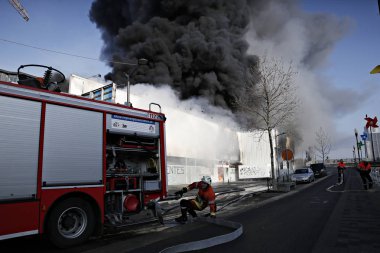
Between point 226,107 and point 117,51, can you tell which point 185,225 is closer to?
point 226,107

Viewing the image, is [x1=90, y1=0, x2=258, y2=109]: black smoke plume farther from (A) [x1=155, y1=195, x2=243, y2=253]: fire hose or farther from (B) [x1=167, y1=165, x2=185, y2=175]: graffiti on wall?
(A) [x1=155, y1=195, x2=243, y2=253]: fire hose

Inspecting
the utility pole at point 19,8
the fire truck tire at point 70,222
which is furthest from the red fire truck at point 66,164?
the utility pole at point 19,8

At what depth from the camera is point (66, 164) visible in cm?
476

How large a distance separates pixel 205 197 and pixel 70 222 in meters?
2.82

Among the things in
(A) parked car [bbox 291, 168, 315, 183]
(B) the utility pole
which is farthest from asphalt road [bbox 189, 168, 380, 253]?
(B) the utility pole

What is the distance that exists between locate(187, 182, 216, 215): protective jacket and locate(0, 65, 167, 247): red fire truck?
850mm

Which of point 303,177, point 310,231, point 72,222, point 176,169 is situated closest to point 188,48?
point 176,169

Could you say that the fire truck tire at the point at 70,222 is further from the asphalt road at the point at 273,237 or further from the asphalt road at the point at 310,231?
the asphalt road at the point at 310,231

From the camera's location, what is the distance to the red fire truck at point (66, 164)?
414cm

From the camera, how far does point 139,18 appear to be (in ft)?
119

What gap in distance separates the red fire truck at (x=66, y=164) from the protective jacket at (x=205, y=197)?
0.85 meters

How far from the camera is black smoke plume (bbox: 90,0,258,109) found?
97.8 ft

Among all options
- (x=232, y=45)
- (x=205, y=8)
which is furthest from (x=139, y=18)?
(x=232, y=45)

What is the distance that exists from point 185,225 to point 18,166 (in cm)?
371
